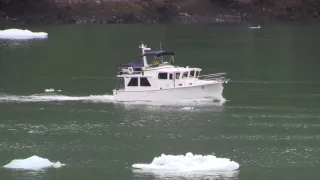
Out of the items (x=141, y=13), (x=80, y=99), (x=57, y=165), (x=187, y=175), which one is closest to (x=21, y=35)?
(x=141, y=13)

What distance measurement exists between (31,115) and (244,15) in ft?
259

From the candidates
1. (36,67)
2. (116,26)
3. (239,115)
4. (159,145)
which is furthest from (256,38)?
(159,145)

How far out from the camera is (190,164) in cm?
2738

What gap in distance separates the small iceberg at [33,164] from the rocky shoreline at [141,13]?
78.9 metres

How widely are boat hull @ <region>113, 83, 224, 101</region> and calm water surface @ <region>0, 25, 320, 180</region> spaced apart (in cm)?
55

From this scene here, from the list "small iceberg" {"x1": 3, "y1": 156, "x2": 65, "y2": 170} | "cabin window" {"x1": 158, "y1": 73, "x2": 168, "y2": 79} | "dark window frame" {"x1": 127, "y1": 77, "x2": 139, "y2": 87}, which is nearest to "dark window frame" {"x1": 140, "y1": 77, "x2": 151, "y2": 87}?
"dark window frame" {"x1": 127, "y1": 77, "x2": 139, "y2": 87}

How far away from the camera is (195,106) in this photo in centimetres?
3997

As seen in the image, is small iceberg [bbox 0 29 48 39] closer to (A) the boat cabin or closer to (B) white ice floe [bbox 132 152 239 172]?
(A) the boat cabin

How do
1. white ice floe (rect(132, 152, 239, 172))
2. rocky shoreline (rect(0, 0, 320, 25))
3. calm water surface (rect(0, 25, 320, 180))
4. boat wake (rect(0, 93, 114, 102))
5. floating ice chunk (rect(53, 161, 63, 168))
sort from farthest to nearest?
rocky shoreline (rect(0, 0, 320, 25)) → boat wake (rect(0, 93, 114, 102)) → calm water surface (rect(0, 25, 320, 180)) → floating ice chunk (rect(53, 161, 63, 168)) → white ice floe (rect(132, 152, 239, 172))

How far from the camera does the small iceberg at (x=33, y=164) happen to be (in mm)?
28031

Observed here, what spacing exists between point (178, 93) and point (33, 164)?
13815mm

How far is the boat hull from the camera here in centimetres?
4059

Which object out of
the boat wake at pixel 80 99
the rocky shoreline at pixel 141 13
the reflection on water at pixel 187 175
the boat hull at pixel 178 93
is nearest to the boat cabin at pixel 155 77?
the boat hull at pixel 178 93

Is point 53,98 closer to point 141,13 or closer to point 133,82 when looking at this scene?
point 133,82
